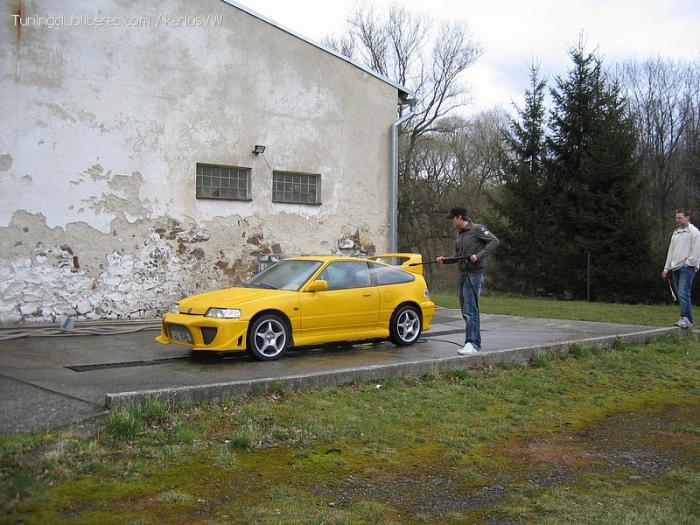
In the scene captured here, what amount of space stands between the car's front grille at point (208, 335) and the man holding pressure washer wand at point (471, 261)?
3.02 metres

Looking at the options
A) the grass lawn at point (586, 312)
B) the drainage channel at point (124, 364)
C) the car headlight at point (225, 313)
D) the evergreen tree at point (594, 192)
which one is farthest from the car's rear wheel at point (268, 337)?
the evergreen tree at point (594, 192)

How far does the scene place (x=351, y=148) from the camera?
1573 centimetres

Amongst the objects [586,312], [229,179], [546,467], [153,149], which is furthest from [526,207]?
[546,467]

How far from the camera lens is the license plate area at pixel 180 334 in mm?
8102

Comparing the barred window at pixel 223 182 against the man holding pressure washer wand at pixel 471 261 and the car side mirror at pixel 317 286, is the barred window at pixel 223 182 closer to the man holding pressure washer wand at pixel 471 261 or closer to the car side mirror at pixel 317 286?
the car side mirror at pixel 317 286

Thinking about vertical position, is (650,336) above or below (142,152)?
below

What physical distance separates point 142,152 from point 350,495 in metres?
10.0

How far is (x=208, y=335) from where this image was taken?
26.1ft

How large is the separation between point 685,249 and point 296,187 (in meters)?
7.92

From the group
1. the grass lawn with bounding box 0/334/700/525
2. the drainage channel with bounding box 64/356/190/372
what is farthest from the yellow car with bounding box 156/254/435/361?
the grass lawn with bounding box 0/334/700/525

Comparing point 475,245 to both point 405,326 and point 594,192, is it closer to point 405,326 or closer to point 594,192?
point 405,326

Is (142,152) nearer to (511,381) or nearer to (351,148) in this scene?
(351,148)

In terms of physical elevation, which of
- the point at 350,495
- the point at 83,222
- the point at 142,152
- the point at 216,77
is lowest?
the point at 350,495

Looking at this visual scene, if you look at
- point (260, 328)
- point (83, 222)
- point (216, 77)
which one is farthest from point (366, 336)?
point (216, 77)
